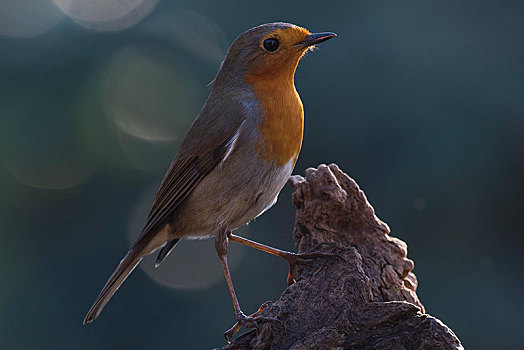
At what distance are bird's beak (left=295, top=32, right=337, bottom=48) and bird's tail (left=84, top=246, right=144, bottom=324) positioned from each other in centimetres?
168

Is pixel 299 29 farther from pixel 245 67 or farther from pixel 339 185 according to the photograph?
pixel 339 185

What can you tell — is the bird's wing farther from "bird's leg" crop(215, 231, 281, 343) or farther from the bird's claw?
the bird's claw

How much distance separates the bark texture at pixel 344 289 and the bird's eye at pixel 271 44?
78 cm

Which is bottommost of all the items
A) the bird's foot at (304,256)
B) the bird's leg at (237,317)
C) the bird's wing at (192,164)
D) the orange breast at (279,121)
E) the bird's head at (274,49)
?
the bird's leg at (237,317)

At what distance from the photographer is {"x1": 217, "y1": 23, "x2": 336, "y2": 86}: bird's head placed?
3314 millimetres

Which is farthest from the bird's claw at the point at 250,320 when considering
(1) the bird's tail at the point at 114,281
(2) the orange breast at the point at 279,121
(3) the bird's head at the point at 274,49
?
(3) the bird's head at the point at 274,49

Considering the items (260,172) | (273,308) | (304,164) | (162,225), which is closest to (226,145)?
(260,172)

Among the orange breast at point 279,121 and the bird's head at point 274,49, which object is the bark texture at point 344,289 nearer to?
the orange breast at point 279,121

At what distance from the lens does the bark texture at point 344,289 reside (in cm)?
232

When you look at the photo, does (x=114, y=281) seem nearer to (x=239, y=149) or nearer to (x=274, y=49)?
(x=239, y=149)

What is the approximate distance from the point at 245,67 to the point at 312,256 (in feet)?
4.06

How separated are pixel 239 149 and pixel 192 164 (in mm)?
393

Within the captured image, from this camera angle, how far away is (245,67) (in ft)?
11.2

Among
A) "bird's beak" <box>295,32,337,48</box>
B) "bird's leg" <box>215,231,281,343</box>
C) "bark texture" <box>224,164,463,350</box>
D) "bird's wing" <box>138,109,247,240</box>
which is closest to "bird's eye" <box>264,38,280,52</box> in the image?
"bird's beak" <box>295,32,337,48</box>
